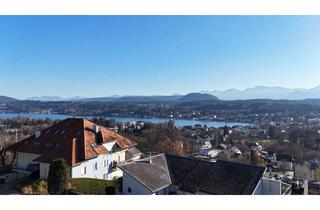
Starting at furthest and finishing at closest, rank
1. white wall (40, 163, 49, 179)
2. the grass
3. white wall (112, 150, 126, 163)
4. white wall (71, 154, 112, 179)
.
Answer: white wall (112, 150, 126, 163)
white wall (71, 154, 112, 179)
white wall (40, 163, 49, 179)
the grass

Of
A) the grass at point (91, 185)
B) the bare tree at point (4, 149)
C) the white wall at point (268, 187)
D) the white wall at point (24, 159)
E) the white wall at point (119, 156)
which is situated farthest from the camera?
the bare tree at point (4, 149)

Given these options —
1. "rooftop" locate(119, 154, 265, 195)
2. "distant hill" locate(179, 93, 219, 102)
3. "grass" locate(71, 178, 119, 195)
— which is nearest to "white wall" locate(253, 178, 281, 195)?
"rooftop" locate(119, 154, 265, 195)

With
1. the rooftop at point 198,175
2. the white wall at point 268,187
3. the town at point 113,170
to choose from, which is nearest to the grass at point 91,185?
the town at point 113,170

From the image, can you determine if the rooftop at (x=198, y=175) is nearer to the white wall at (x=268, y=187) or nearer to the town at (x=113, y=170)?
the town at (x=113, y=170)

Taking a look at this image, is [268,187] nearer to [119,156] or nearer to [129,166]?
[129,166]

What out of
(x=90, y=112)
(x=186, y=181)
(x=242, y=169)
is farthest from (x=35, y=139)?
(x=90, y=112)

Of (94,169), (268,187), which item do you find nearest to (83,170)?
(94,169)

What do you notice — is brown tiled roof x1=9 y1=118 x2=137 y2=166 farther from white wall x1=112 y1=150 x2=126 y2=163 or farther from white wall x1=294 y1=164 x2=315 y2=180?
white wall x1=294 y1=164 x2=315 y2=180

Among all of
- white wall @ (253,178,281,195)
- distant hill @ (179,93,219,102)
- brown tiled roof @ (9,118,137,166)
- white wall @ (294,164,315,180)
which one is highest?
distant hill @ (179,93,219,102)
